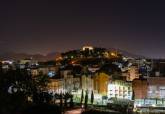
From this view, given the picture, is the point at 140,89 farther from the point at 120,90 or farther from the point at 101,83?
the point at 101,83

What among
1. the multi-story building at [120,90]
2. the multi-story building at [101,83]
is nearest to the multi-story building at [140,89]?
the multi-story building at [120,90]

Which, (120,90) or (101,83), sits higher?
(101,83)

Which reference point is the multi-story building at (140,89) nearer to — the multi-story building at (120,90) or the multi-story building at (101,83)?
the multi-story building at (120,90)

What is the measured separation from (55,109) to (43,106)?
0.37 metres

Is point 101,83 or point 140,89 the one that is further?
point 101,83

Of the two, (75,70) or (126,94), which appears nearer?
(126,94)

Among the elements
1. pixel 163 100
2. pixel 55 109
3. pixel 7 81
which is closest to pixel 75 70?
pixel 163 100

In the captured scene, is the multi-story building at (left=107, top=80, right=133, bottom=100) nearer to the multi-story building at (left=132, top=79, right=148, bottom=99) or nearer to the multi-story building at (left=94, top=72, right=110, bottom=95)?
the multi-story building at (left=132, top=79, right=148, bottom=99)

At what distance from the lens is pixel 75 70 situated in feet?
117

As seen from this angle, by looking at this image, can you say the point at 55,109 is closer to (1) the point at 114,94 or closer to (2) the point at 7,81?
(2) the point at 7,81

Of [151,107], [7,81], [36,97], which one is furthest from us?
[151,107]

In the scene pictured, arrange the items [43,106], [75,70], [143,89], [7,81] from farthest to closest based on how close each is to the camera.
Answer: [75,70]
[143,89]
[43,106]
[7,81]

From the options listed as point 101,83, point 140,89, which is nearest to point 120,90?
point 140,89

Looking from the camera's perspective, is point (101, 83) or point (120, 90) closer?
point (120, 90)
